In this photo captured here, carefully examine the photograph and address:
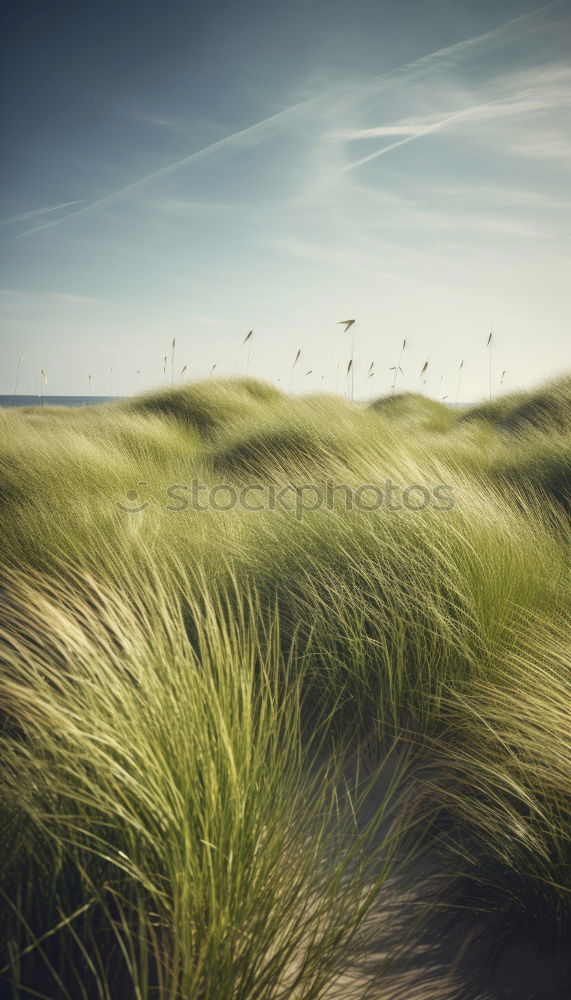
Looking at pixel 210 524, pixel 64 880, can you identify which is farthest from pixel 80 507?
pixel 64 880

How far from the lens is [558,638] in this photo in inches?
70.1

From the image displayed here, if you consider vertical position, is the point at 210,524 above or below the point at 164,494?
below

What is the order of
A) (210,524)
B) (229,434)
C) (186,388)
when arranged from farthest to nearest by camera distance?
1. (186,388)
2. (229,434)
3. (210,524)

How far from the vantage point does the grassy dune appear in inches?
37.0

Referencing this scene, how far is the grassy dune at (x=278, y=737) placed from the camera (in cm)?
94

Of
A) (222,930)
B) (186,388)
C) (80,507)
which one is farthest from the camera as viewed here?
(186,388)

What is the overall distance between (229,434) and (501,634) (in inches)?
179

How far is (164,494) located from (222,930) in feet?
11.0

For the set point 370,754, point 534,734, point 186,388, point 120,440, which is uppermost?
point 186,388

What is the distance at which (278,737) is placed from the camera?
1488 millimetres

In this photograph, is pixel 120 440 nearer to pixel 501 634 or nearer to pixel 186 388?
pixel 186 388

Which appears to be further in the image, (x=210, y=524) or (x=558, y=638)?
(x=210, y=524)

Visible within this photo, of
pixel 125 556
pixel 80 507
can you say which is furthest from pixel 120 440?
pixel 125 556

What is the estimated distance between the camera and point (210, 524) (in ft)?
9.91
